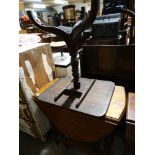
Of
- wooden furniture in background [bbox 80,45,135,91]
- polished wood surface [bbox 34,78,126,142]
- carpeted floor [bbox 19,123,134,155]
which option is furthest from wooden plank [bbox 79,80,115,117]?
carpeted floor [bbox 19,123,134,155]

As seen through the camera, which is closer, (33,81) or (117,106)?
(117,106)

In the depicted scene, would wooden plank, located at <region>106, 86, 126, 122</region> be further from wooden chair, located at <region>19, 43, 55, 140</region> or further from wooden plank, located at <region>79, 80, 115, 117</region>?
wooden chair, located at <region>19, 43, 55, 140</region>

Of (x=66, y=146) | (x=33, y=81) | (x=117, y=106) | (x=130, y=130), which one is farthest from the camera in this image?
(x=66, y=146)

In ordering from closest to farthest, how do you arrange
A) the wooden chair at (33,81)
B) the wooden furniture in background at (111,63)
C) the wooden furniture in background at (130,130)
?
1. the wooden furniture in background at (130,130)
2. the wooden chair at (33,81)
3. the wooden furniture in background at (111,63)

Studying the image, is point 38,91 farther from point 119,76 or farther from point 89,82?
point 119,76

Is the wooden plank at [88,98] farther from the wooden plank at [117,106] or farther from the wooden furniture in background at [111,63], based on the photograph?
the wooden furniture in background at [111,63]

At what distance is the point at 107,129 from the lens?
875 mm

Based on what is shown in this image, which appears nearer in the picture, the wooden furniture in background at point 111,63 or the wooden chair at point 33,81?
the wooden chair at point 33,81

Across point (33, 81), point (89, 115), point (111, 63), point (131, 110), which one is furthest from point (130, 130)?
point (33, 81)

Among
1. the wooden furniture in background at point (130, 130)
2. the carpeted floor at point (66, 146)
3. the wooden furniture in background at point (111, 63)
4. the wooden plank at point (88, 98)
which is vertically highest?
the wooden furniture in background at point (111, 63)

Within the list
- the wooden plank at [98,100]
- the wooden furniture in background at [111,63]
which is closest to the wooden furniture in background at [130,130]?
the wooden plank at [98,100]

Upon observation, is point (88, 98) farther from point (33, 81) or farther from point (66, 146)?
point (66, 146)

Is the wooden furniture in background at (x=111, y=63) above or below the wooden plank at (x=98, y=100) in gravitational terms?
above
